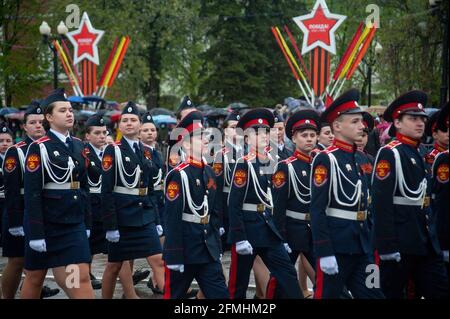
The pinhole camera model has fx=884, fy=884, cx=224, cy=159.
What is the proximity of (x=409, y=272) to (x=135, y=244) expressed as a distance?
3.67 meters

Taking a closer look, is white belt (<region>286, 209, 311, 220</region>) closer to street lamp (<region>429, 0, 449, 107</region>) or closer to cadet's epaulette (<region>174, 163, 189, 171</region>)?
cadet's epaulette (<region>174, 163, 189, 171</region>)

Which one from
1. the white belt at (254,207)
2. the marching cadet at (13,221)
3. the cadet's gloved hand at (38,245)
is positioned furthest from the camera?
the marching cadet at (13,221)

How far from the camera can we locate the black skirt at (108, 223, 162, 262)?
34.0 ft

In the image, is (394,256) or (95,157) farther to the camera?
(95,157)

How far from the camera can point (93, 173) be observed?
1243cm

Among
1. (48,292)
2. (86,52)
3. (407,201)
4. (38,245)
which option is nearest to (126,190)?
(48,292)

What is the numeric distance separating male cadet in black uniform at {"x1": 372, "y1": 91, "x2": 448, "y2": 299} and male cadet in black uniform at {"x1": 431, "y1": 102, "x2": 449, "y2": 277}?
0.23 metres

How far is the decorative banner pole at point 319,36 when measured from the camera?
26.5 metres

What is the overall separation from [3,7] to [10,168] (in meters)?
22.5

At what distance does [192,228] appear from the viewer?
845 cm

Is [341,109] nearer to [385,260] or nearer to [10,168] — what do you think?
[385,260]

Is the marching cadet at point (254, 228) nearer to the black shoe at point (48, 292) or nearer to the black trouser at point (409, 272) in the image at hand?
the black trouser at point (409, 272)

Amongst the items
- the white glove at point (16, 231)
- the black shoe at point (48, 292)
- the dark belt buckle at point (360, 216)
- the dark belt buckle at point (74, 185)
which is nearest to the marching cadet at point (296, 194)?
the dark belt buckle at point (360, 216)

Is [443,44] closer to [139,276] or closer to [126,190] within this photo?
[139,276]
